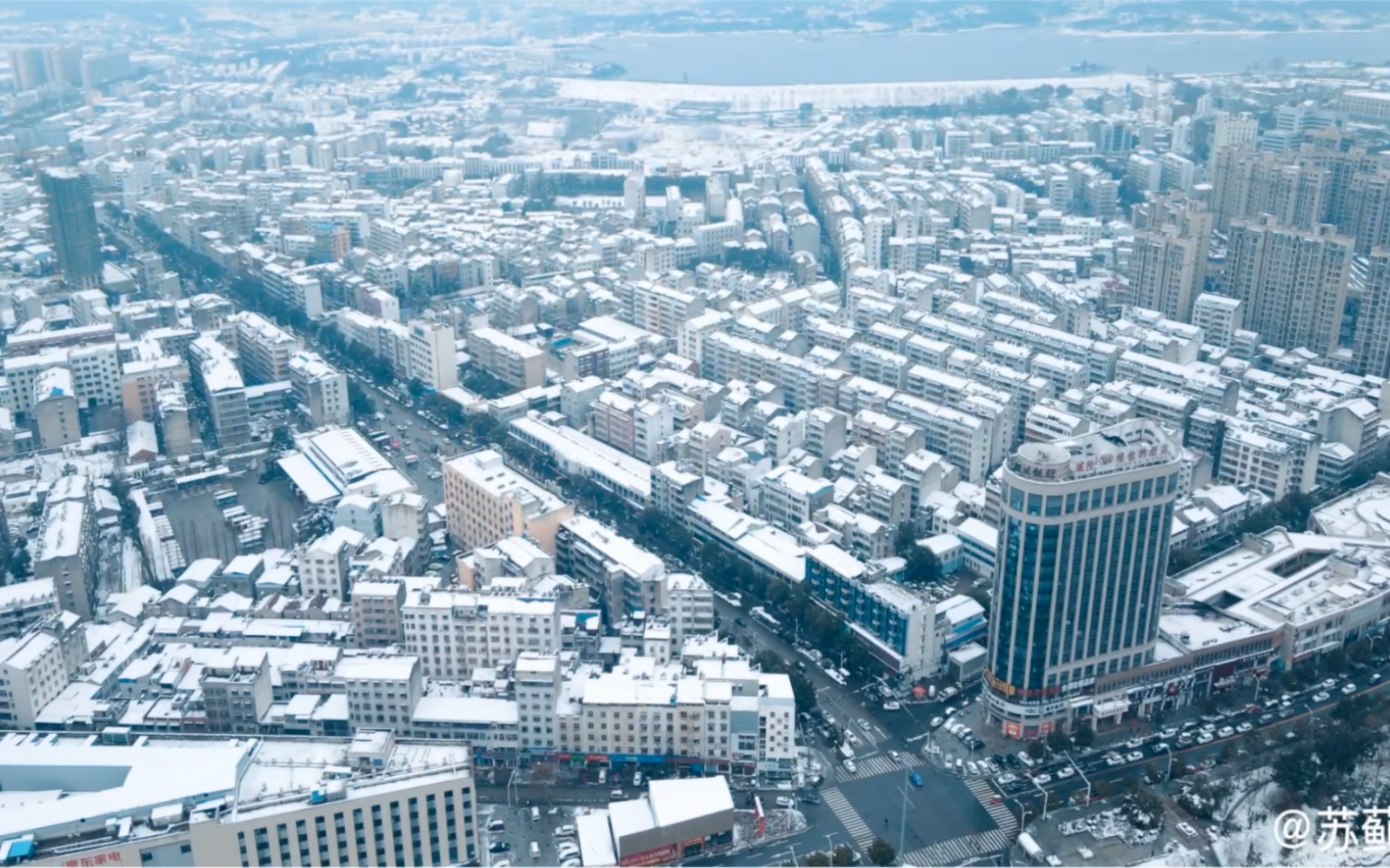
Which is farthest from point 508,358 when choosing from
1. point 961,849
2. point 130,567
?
point 961,849

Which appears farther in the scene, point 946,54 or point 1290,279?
point 946,54

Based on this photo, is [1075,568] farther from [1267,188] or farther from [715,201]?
[715,201]

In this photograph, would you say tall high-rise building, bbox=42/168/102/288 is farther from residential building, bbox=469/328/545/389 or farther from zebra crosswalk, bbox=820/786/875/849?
zebra crosswalk, bbox=820/786/875/849

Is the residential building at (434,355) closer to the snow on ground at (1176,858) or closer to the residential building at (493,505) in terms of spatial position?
the residential building at (493,505)

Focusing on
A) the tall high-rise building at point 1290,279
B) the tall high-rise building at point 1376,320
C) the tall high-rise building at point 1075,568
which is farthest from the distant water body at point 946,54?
the tall high-rise building at point 1075,568

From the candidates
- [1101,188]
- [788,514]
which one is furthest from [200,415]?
[1101,188]

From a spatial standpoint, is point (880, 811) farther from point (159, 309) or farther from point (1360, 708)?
point (159, 309)
